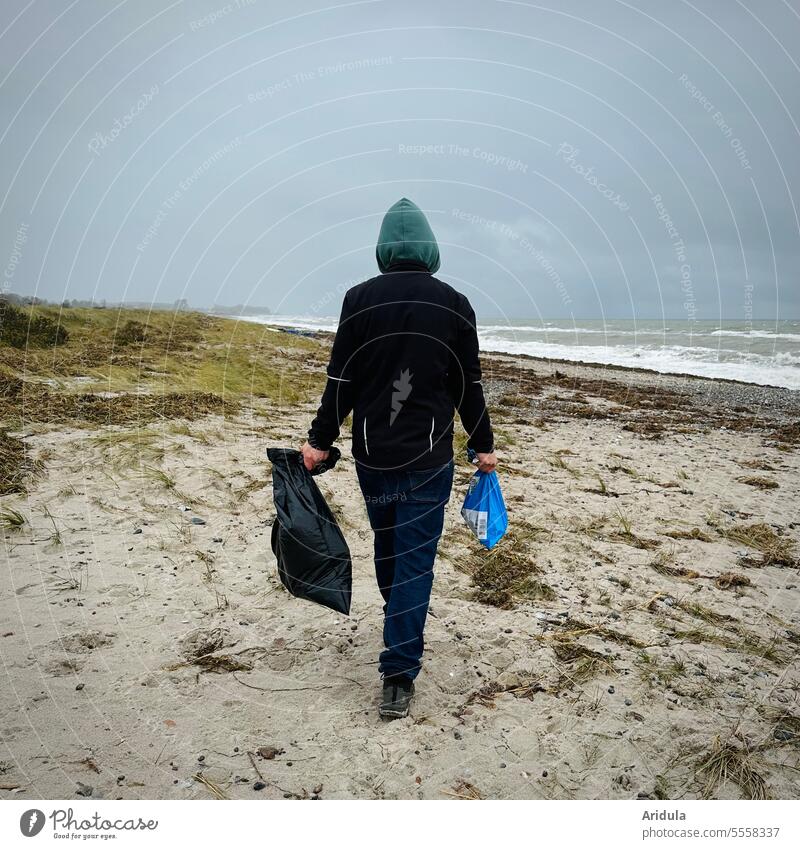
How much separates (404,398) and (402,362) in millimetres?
182

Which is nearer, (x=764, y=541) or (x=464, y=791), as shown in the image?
(x=464, y=791)

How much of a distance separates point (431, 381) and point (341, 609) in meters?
1.42

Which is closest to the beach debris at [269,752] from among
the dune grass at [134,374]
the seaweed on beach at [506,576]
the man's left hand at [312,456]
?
the man's left hand at [312,456]

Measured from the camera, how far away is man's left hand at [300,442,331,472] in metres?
3.11

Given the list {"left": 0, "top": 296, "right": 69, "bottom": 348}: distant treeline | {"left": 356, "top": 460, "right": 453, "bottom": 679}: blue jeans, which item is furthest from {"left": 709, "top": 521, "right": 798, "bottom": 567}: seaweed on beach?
{"left": 0, "top": 296, "right": 69, "bottom": 348}: distant treeline

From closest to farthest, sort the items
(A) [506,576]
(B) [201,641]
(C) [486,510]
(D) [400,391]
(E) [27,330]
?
(D) [400,391] < (C) [486,510] < (B) [201,641] < (A) [506,576] < (E) [27,330]

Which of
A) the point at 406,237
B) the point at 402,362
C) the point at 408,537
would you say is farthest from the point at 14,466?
the point at 406,237

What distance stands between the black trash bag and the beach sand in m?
0.55

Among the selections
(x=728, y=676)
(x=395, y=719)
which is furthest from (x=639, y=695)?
(x=395, y=719)

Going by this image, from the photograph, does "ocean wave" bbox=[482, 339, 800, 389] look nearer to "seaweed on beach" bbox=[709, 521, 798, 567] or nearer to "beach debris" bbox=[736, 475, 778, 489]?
"beach debris" bbox=[736, 475, 778, 489]

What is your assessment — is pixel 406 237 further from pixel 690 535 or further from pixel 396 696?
pixel 690 535

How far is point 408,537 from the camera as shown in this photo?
Result: 289 cm

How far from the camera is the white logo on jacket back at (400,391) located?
2760 mm

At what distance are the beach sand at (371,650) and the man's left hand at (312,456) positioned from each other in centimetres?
126
